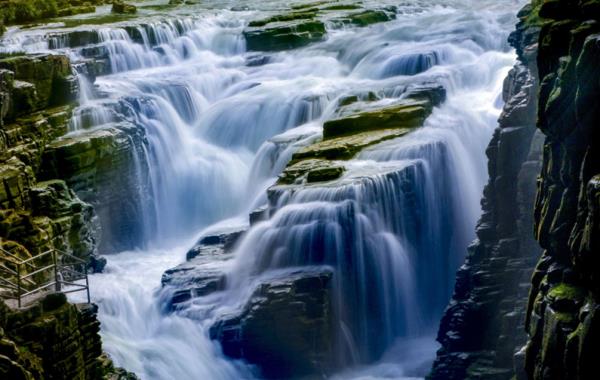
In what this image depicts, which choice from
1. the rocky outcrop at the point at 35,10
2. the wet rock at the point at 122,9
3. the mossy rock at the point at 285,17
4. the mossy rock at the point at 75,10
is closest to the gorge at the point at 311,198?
the mossy rock at the point at 285,17

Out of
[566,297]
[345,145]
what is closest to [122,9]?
[345,145]

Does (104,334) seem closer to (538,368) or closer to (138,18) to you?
(538,368)

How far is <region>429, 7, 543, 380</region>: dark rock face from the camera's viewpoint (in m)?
22.1

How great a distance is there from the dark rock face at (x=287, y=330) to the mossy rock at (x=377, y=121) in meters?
8.13

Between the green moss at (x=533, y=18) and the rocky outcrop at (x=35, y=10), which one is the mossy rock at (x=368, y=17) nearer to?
the rocky outcrop at (x=35, y=10)

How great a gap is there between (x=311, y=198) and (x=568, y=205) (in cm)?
1253

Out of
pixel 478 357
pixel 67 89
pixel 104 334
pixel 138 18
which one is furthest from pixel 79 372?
pixel 138 18

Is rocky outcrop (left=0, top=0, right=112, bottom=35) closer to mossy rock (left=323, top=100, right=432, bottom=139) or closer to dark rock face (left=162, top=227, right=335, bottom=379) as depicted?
mossy rock (left=323, top=100, right=432, bottom=139)

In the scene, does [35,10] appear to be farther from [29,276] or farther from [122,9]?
[29,276]

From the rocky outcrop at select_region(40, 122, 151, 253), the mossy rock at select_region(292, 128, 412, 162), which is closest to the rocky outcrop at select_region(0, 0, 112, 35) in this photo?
the rocky outcrop at select_region(40, 122, 151, 253)

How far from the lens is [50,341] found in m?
18.4

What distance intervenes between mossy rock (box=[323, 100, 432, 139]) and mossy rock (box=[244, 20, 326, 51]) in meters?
12.8

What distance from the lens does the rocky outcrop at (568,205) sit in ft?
46.6

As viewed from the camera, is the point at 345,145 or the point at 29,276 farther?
the point at 345,145
